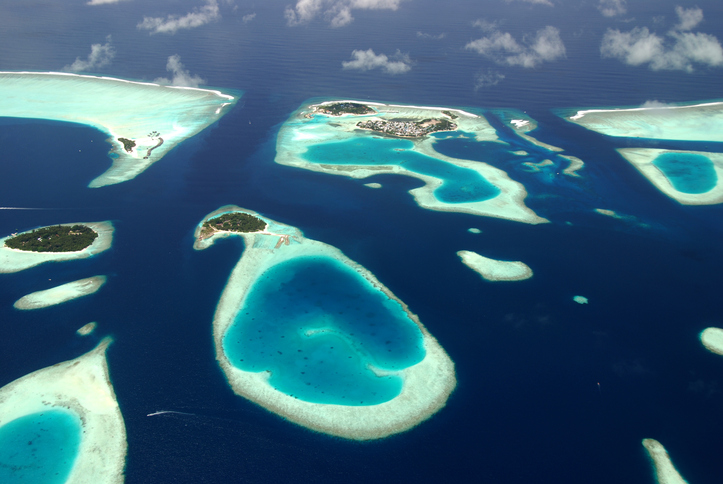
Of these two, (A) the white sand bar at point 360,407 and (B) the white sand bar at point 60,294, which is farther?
(B) the white sand bar at point 60,294

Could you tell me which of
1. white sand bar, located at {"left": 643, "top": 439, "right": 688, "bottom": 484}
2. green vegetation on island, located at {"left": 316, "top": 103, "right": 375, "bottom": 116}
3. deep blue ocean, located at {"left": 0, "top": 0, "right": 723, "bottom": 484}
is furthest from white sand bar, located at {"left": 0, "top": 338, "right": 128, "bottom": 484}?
green vegetation on island, located at {"left": 316, "top": 103, "right": 375, "bottom": 116}

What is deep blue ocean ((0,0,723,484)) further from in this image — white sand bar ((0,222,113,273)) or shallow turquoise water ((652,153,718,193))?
shallow turquoise water ((652,153,718,193))

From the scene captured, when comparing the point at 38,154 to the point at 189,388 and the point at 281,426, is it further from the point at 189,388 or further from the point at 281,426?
the point at 281,426

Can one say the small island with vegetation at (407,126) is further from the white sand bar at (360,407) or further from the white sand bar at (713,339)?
the white sand bar at (713,339)

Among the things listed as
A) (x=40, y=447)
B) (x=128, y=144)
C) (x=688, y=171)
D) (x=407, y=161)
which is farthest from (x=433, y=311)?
(x=128, y=144)

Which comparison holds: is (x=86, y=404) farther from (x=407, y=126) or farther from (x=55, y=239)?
(x=407, y=126)

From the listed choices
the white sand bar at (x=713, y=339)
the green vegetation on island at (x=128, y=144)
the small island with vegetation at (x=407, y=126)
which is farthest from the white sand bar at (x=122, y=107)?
the white sand bar at (x=713, y=339)
